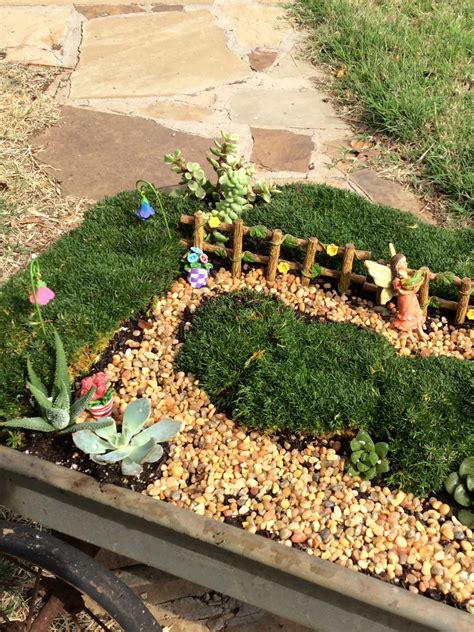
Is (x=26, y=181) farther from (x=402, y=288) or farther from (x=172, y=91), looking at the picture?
(x=402, y=288)

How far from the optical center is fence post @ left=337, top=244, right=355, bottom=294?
9.20 ft

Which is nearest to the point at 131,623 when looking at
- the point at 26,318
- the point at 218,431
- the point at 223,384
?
the point at 218,431

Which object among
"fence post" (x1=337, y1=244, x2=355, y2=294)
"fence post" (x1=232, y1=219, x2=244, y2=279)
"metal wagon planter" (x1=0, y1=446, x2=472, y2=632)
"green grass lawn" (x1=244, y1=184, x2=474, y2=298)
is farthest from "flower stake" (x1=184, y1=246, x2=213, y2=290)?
"metal wagon planter" (x1=0, y1=446, x2=472, y2=632)

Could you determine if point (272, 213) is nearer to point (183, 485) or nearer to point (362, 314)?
point (362, 314)

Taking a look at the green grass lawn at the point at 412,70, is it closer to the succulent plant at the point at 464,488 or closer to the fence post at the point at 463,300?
the fence post at the point at 463,300

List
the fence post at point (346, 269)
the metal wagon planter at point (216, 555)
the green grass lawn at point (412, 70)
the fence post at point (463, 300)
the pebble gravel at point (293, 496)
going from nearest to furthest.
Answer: the metal wagon planter at point (216, 555) → the pebble gravel at point (293, 496) → the fence post at point (463, 300) → the fence post at point (346, 269) → the green grass lawn at point (412, 70)

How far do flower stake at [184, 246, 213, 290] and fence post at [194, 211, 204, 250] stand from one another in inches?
1.4

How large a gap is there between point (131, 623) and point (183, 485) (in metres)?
0.51

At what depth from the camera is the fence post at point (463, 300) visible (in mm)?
2703

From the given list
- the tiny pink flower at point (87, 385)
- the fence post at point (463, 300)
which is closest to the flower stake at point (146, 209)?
the tiny pink flower at point (87, 385)

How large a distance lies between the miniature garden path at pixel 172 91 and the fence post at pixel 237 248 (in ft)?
3.43

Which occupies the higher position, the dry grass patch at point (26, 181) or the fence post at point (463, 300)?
the fence post at point (463, 300)

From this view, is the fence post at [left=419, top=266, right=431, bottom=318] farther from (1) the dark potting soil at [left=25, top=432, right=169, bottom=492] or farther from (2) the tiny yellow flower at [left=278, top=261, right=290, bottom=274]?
(1) the dark potting soil at [left=25, top=432, right=169, bottom=492]

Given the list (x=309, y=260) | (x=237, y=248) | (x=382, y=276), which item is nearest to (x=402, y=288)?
(x=382, y=276)
